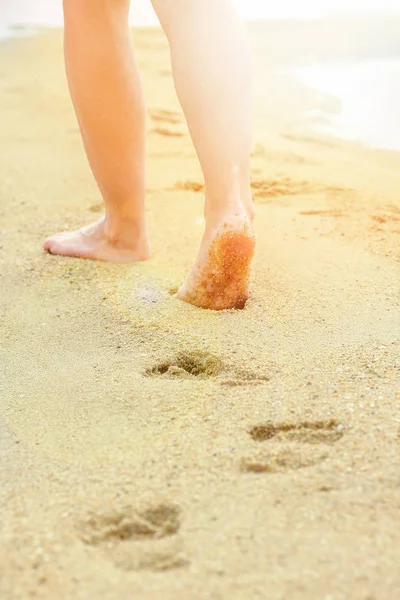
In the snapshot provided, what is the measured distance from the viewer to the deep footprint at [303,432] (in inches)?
45.0

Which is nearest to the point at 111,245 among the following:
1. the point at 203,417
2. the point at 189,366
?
the point at 189,366

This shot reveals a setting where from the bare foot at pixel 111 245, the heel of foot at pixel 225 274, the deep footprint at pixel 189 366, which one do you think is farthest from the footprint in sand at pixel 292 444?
the bare foot at pixel 111 245

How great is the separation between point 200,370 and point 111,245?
752 millimetres

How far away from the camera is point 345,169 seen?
306 centimetres

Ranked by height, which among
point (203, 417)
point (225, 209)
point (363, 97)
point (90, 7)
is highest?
point (90, 7)

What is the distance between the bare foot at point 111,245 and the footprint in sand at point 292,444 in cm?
99

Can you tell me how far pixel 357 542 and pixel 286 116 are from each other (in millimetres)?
3404

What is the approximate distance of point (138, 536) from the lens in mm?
960

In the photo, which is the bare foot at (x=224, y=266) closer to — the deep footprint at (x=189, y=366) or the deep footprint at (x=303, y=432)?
the deep footprint at (x=189, y=366)

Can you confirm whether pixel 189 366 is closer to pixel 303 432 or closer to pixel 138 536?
pixel 303 432

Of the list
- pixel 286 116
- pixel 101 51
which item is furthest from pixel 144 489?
pixel 286 116

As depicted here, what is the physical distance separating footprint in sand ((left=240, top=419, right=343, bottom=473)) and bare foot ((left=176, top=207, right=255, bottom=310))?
0.54 metres

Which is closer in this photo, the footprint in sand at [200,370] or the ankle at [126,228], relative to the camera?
the footprint in sand at [200,370]

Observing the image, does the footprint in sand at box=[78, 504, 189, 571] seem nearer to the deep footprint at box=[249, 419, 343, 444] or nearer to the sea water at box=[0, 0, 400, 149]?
the deep footprint at box=[249, 419, 343, 444]
